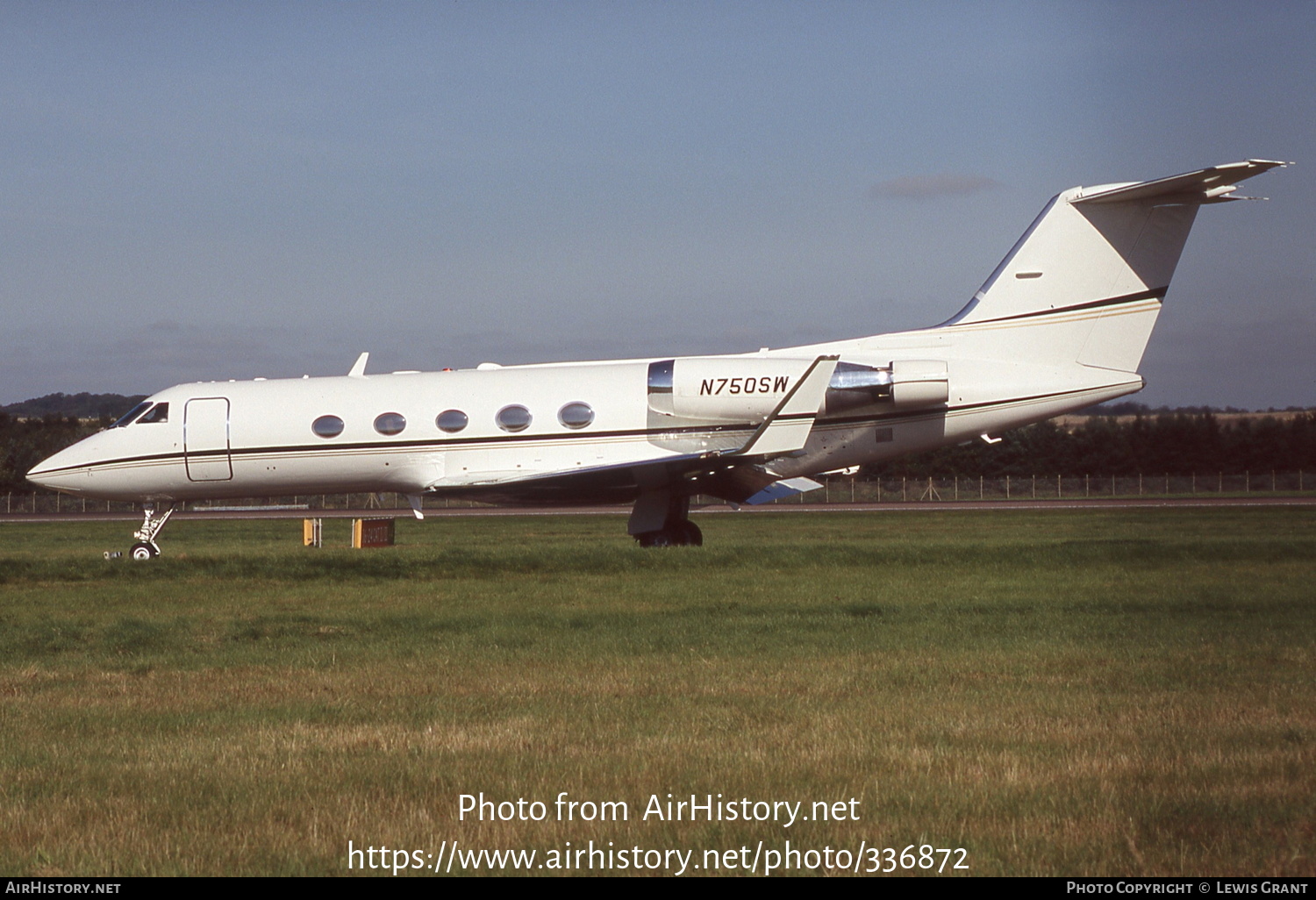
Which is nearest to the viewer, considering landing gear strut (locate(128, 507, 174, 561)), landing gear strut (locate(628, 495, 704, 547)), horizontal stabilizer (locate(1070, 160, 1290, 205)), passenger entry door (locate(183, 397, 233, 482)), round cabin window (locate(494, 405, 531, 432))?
horizontal stabilizer (locate(1070, 160, 1290, 205))

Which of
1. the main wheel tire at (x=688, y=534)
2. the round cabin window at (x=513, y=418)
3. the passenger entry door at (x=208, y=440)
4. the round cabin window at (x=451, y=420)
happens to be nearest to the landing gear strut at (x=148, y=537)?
the passenger entry door at (x=208, y=440)

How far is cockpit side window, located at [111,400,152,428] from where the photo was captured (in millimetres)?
22438

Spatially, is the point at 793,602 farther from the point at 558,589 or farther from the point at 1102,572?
the point at 1102,572

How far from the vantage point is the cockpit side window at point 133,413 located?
22.4 metres

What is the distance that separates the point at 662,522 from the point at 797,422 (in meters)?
3.69

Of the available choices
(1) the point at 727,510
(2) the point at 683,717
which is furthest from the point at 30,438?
(2) the point at 683,717

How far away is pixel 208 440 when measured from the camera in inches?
861

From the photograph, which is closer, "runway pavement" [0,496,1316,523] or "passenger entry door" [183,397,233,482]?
"passenger entry door" [183,397,233,482]

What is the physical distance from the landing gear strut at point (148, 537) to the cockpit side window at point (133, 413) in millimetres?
1582

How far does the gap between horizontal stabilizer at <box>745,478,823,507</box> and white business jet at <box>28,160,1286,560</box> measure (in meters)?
0.05

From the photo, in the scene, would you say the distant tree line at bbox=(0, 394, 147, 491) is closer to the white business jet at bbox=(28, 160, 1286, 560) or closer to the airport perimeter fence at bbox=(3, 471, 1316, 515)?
the airport perimeter fence at bbox=(3, 471, 1316, 515)

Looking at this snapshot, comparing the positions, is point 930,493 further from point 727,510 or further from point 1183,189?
point 1183,189

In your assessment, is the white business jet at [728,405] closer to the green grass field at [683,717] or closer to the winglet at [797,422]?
the winglet at [797,422]

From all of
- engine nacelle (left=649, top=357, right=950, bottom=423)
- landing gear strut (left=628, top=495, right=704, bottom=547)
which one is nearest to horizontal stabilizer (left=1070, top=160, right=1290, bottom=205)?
engine nacelle (left=649, top=357, right=950, bottom=423)
